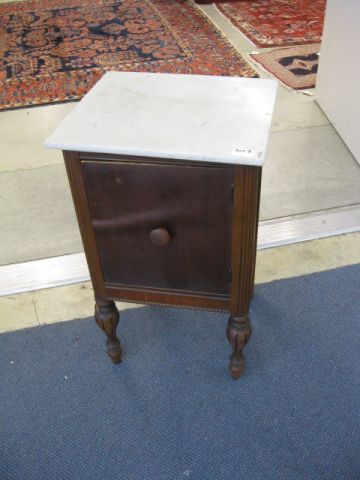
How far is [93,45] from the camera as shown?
3.46 meters

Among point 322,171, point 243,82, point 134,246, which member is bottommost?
point 322,171

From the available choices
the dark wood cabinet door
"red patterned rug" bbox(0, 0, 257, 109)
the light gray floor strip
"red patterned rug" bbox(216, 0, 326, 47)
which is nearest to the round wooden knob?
the dark wood cabinet door

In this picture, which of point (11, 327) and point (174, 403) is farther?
point (11, 327)

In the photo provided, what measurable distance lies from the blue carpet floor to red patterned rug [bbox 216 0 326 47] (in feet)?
8.62

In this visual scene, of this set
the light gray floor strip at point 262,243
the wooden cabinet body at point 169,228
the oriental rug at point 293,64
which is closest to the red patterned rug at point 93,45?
the oriental rug at point 293,64

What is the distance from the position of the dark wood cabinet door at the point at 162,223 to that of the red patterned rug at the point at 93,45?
1.98 meters

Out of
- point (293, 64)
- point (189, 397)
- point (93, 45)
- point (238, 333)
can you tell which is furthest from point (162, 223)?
point (93, 45)

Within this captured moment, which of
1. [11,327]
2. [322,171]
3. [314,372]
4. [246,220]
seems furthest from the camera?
[322,171]

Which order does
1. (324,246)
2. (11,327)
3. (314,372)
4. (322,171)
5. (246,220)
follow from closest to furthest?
(246,220) → (314,372) → (11,327) → (324,246) → (322,171)

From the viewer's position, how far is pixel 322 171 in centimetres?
200

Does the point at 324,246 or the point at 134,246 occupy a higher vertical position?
the point at 134,246

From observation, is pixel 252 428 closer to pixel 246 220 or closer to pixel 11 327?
pixel 246 220

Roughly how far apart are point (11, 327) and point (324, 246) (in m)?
1.08

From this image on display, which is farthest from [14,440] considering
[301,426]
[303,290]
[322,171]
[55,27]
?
[55,27]
